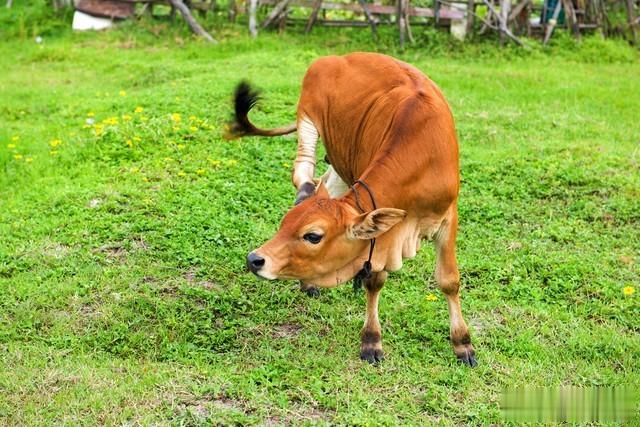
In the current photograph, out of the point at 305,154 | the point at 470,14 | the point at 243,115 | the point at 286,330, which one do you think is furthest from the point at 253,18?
the point at 286,330

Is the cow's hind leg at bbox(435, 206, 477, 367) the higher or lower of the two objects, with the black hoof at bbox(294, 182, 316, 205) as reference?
lower

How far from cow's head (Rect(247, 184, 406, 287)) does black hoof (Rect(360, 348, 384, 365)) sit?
2.93 feet

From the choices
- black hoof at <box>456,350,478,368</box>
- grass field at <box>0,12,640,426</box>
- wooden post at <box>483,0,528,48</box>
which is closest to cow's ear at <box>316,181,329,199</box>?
grass field at <box>0,12,640,426</box>

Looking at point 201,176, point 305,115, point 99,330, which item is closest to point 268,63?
point 201,176

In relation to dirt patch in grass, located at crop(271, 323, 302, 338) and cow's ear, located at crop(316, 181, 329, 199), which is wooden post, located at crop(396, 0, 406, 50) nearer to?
dirt patch in grass, located at crop(271, 323, 302, 338)

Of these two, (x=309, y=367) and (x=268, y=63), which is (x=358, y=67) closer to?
(x=309, y=367)

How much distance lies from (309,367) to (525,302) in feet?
6.07

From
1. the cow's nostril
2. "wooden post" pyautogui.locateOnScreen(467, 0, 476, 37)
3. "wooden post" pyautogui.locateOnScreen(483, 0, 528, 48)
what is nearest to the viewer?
the cow's nostril

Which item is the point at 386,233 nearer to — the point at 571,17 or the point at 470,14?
the point at 470,14

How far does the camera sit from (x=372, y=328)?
5328 millimetres

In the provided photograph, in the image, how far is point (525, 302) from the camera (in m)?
6.07

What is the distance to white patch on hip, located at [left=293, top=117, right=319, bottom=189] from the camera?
5.54m

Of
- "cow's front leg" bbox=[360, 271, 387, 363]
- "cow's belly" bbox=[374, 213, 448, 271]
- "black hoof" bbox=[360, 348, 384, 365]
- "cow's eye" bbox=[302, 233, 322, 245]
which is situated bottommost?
"black hoof" bbox=[360, 348, 384, 365]

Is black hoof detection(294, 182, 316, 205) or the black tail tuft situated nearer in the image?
black hoof detection(294, 182, 316, 205)
